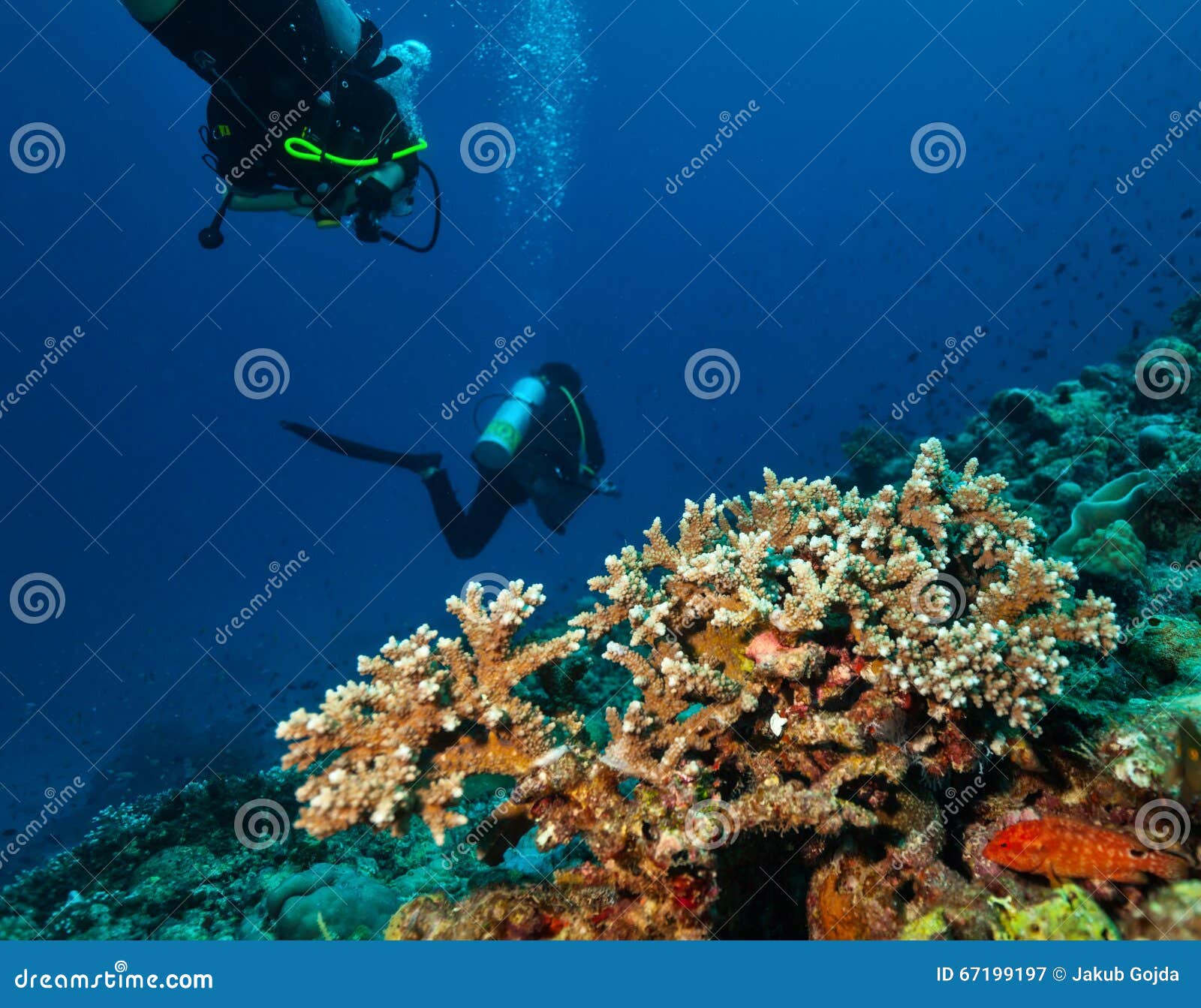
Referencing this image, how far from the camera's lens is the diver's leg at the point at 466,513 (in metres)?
10.1

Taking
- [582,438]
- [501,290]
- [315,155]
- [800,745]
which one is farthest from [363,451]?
[501,290]

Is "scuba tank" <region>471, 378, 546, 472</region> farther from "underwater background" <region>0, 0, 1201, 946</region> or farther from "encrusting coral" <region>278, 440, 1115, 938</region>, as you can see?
"underwater background" <region>0, 0, 1201, 946</region>

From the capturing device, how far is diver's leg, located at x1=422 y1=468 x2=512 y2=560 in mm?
10070

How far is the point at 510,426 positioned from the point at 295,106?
5025 mm

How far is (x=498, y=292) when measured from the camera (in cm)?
9675

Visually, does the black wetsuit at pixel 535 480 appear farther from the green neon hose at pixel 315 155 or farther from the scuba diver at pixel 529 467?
the green neon hose at pixel 315 155

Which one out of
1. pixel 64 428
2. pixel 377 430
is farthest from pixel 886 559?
pixel 377 430

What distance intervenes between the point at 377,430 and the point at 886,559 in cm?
11883

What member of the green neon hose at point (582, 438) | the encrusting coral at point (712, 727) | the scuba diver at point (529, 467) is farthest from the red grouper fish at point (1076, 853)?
the green neon hose at point (582, 438)

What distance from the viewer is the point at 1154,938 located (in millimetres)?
2473

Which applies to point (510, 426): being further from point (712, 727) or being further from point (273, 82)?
point (712, 727)

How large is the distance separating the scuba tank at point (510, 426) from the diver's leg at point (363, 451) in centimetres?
81

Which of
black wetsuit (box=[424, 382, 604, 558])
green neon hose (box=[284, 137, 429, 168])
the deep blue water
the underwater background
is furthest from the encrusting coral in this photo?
the underwater background

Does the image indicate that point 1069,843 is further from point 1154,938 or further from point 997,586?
point 997,586
